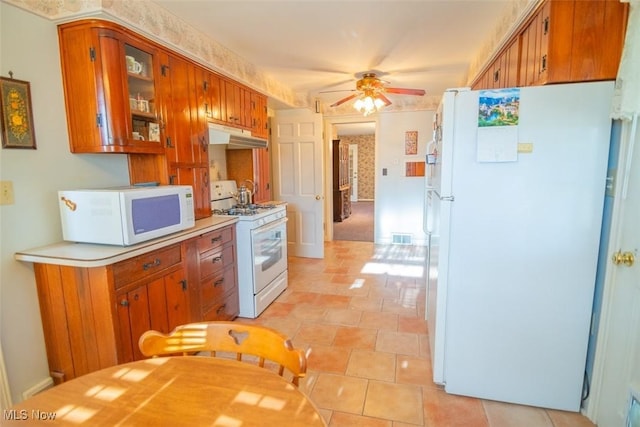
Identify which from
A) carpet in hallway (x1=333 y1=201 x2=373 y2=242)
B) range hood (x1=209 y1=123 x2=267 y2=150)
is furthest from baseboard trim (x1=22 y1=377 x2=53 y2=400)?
carpet in hallway (x1=333 y1=201 x2=373 y2=242)

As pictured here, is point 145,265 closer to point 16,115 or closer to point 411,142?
point 16,115

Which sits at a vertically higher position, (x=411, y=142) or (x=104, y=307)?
(x=411, y=142)

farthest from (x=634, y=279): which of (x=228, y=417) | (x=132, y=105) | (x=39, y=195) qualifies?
(x=39, y=195)

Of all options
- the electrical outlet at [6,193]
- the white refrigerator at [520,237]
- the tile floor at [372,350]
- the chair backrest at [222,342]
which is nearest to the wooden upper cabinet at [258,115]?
the tile floor at [372,350]

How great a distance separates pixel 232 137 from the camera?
3.06 metres

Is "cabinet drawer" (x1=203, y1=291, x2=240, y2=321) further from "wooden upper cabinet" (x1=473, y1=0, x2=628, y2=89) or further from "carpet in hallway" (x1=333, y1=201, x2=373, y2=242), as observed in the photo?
"carpet in hallway" (x1=333, y1=201, x2=373, y2=242)

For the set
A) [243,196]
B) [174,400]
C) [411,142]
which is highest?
[411,142]

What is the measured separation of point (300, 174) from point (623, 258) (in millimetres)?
3704

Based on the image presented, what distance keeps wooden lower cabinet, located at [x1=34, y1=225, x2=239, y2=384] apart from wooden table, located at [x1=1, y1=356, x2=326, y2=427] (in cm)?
86

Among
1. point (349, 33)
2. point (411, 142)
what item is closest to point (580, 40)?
point (349, 33)

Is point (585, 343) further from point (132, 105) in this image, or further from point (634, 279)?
point (132, 105)

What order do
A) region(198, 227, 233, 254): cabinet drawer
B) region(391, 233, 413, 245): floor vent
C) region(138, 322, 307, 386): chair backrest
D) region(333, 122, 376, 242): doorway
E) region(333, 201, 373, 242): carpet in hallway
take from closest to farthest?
region(138, 322, 307, 386): chair backrest < region(198, 227, 233, 254): cabinet drawer < region(391, 233, 413, 245): floor vent < region(333, 201, 373, 242): carpet in hallway < region(333, 122, 376, 242): doorway

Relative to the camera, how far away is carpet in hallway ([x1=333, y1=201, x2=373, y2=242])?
624 cm

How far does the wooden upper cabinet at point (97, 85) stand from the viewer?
6.27 feet
